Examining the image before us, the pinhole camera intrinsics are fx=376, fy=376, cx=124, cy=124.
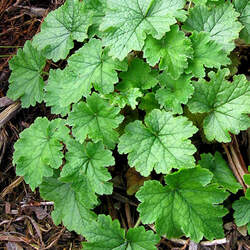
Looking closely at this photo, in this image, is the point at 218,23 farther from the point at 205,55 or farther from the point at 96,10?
the point at 96,10

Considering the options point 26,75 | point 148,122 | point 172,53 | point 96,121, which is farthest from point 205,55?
point 26,75

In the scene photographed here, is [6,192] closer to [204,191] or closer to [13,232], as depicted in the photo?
[13,232]

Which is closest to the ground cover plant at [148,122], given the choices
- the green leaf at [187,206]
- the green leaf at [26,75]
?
the green leaf at [187,206]

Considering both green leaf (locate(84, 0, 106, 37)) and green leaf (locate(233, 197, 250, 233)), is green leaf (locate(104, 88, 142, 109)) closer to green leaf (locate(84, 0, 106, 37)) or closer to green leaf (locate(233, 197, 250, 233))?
green leaf (locate(84, 0, 106, 37))

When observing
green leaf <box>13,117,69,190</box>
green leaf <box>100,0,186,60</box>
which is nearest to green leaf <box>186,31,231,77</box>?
green leaf <box>100,0,186,60</box>

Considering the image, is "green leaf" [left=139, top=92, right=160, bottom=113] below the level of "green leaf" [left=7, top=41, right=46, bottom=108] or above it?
below

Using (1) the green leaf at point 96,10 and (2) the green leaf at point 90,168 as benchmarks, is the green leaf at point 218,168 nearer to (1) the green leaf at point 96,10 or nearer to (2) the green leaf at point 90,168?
(2) the green leaf at point 90,168

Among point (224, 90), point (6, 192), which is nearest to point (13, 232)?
point (6, 192)
